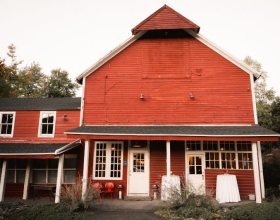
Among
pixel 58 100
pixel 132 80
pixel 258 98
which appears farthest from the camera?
pixel 258 98

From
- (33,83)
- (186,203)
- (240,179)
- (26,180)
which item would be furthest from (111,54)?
(33,83)

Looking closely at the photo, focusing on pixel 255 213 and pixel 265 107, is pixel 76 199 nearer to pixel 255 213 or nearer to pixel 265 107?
pixel 255 213

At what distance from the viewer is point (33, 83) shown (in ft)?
128

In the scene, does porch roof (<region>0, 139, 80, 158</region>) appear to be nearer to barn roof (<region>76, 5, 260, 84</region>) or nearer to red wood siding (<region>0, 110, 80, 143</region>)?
red wood siding (<region>0, 110, 80, 143</region>)

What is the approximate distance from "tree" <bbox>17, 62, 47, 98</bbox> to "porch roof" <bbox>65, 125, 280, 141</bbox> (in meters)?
25.0

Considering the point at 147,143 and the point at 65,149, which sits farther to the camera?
the point at 147,143

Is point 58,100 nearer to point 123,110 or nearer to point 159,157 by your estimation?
point 123,110

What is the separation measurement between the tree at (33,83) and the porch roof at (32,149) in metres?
22.0

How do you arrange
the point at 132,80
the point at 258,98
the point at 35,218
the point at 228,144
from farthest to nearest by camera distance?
the point at 258,98
the point at 132,80
the point at 228,144
the point at 35,218

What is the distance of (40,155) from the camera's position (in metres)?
10.6

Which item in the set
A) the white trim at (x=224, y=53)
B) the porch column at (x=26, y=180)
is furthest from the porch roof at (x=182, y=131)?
the porch column at (x=26, y=180)

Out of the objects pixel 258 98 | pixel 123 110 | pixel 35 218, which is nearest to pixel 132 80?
pixel 123 110

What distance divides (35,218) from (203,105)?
921 centimetres

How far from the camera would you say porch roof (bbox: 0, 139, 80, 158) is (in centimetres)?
1055
